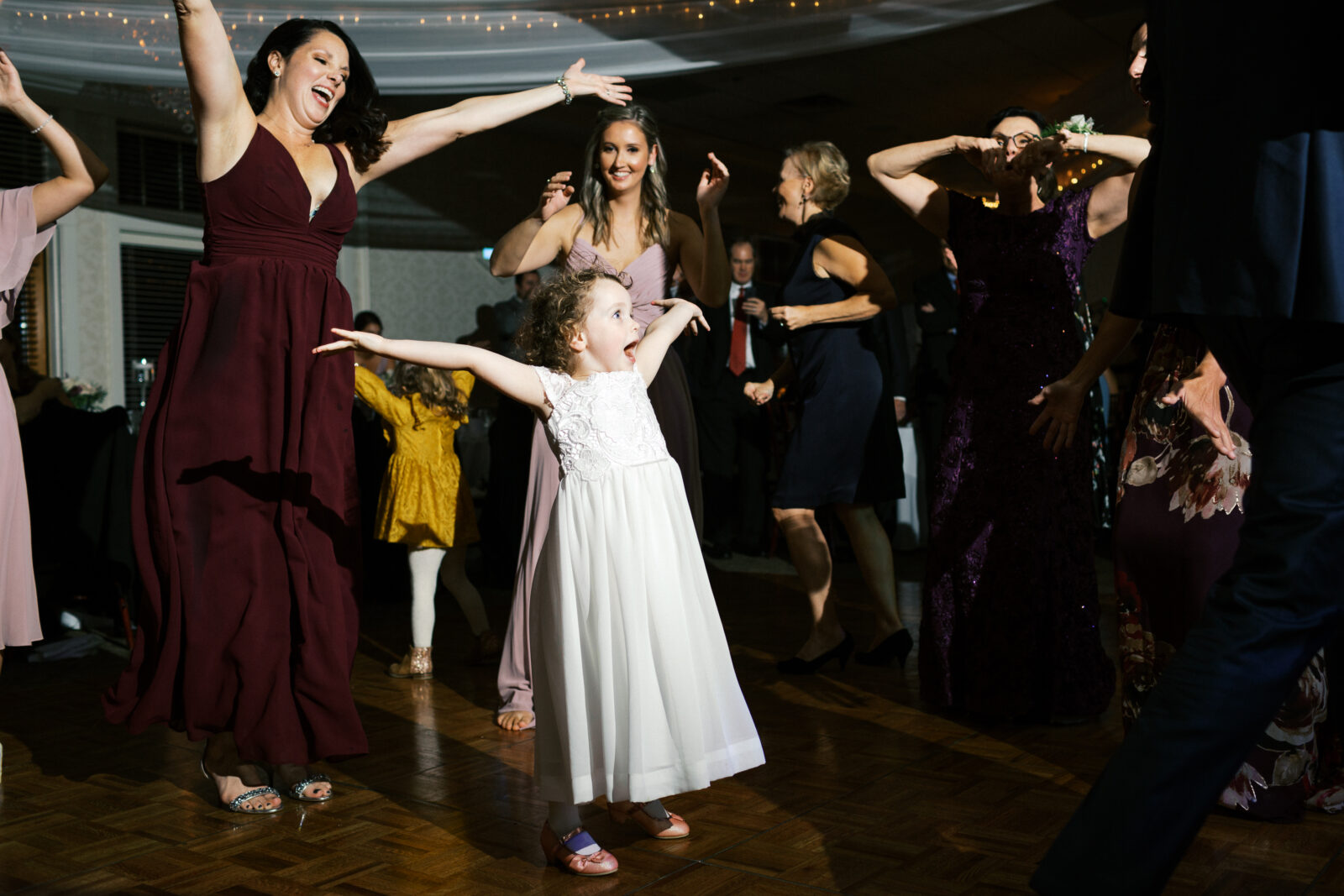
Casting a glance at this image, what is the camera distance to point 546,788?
197 centimetres

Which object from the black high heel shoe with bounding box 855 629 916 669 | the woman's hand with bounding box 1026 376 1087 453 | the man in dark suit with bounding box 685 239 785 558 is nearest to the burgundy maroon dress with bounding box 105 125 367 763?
the woman's hand with bounding box 1026 376 1087 453

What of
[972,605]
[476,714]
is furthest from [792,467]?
[476,714]

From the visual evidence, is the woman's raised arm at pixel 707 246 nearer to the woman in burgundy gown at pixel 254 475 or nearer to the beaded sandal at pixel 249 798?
the woman in burgundy gown at pixel 254 475

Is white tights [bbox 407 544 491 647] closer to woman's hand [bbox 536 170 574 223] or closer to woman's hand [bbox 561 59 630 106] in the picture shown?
woman's hand [bbox 536 170 574 223]

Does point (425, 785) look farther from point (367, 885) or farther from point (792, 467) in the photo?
point (792, 467)

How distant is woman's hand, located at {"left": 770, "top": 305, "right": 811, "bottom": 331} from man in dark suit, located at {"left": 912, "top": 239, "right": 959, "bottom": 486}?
3325mm

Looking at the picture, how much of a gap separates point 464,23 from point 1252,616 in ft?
11.5

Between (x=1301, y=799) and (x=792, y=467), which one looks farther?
(x=792, y=467)

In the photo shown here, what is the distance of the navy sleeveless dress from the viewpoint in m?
3.63

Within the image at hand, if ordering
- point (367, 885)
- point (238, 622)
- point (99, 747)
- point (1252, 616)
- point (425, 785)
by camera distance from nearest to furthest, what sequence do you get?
1. point (1252, 616)
2. point (367, 885)
3. point (238, 622)
4. point (425, 785)
5. point (99, 747)

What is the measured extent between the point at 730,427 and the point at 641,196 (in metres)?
3.84

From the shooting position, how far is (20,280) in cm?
277

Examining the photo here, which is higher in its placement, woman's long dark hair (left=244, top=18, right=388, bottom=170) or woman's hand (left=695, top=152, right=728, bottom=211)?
woman's long dark hair (left=244, top=18, right=388, bottom=170)

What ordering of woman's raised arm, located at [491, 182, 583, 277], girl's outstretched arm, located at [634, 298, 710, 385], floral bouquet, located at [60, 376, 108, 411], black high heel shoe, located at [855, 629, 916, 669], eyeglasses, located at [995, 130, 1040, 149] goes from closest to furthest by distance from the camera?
girl's outstretched arm, located at [634, 298, 710, 385] < eyeglasses, located at [995, 130, 1040, 149] < woman's raised arm, located at [491, 182, 583, 277] < black high heel shoe, located at [855, 629, 916, 669] < floral bouquet, located at [60, 376, 108, 411]
